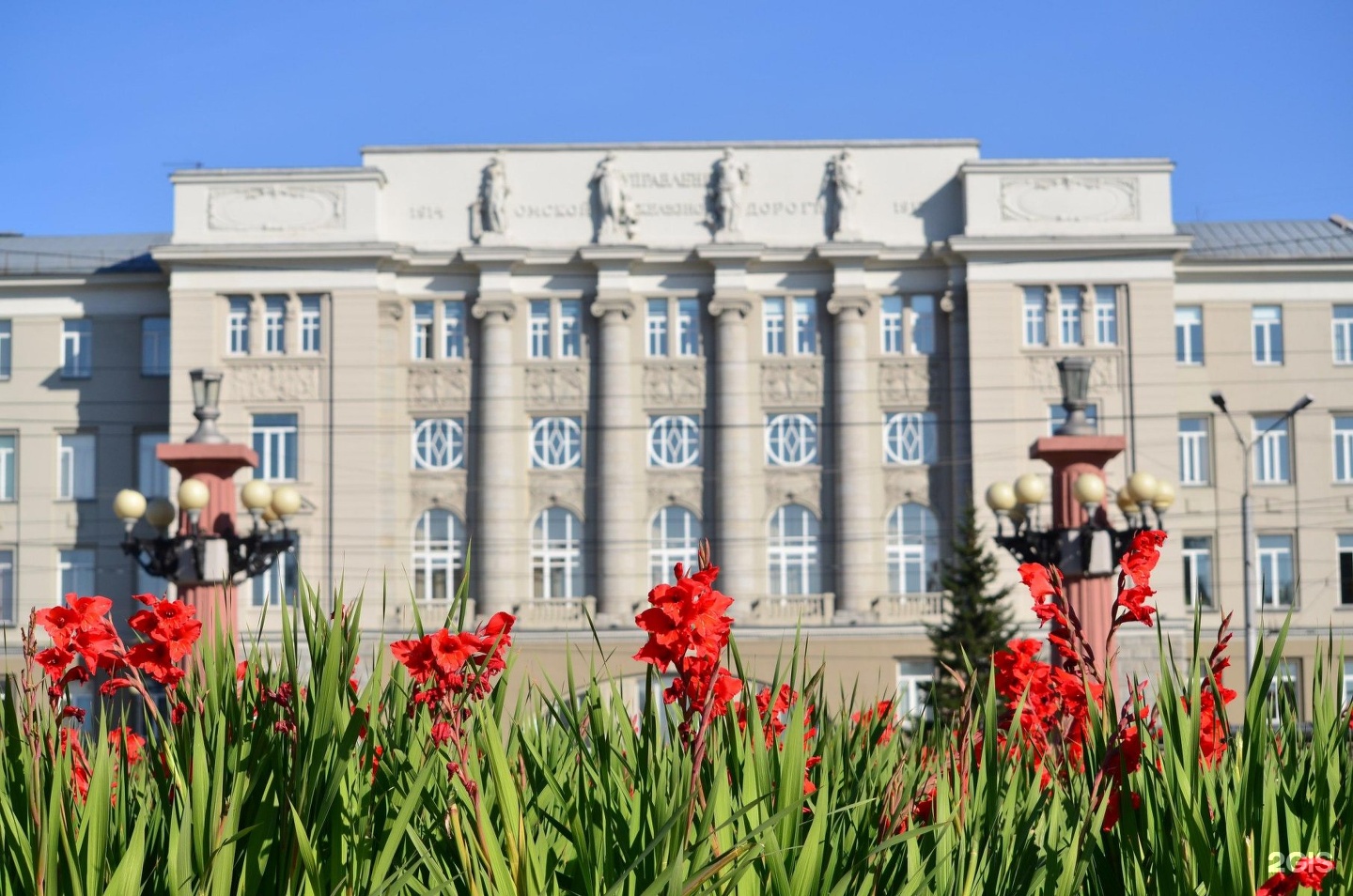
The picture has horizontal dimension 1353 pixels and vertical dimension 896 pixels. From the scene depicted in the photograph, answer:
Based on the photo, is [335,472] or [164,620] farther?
[335,472]

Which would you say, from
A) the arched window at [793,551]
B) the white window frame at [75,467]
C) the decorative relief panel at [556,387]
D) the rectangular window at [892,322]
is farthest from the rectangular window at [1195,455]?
the white window frame at [75,467]

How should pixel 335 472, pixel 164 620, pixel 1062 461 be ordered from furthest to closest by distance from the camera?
pixel 335 472, pixel 1062 461, pixel 164 620

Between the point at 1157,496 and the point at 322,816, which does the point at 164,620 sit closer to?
the point at 322,816

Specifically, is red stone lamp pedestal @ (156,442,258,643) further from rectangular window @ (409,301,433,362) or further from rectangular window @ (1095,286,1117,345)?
rectangular window @ (1095,286,1117,345)

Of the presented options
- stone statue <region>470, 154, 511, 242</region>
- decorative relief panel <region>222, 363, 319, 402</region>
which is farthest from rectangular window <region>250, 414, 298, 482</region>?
stone statue <region>470, 154, 511, 242</region>

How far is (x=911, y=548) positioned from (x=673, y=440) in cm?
544

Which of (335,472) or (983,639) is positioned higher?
(335,472)

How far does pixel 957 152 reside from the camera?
1454 inches

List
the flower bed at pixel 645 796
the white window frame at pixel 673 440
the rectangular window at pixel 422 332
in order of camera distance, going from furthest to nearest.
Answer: the rectangular window at pixel 422 332
the white window frame at pixel 673 440
the flower bed at pixel 645 796

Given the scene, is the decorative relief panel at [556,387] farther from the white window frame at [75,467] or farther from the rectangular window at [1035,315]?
the white window frame at [75,467]

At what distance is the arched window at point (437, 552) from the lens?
35684 millimetres

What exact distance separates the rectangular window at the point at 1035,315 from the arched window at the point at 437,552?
488 inches

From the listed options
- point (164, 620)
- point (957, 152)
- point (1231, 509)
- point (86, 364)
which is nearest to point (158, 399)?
point (86, 364)

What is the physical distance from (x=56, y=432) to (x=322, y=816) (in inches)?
1440
